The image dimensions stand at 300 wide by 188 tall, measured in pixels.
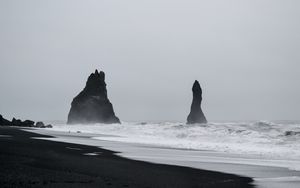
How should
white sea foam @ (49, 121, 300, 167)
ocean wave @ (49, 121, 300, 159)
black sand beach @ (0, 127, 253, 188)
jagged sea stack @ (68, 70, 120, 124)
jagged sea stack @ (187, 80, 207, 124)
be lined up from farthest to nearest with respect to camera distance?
jagged sea stack @ (68, 70, 120, 124), jagged sea stack @ (187, 80, 207, 124), ocean wave @ (49, 121, 300, 159), white sea foam @ (49, 121, 300, 167), black sand beach @ (0, 127, 253, 188)

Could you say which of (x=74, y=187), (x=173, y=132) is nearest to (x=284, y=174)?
(x=74, y=187)

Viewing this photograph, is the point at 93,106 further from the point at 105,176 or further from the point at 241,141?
the point at 105,176

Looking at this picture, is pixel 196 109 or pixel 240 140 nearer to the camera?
pixel 240 140

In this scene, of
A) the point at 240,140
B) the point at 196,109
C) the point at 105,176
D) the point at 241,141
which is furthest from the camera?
the point at 196,109

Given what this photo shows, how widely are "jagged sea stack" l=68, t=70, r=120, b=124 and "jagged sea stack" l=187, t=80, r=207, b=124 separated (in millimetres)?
26582

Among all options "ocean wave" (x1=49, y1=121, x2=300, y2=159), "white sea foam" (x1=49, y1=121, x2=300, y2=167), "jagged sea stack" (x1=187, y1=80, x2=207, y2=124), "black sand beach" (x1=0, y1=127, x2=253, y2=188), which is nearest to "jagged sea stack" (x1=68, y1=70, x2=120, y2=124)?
"jagged sea stack" (x1=187, y1=80, x2=207, y2=124)

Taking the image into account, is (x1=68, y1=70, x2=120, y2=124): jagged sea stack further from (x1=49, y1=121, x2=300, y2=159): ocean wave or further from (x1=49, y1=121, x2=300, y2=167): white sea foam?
(x1=49, y1=121, x2=300, y2=159): ocean wave

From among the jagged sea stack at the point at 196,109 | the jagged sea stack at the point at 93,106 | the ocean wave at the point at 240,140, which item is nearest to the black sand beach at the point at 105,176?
the ocean wave at the point at 240,140

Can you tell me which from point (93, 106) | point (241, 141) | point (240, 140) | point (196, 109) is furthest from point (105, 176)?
point (93, 106)

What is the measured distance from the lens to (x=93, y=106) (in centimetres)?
10656

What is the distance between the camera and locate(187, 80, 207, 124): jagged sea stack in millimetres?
86900

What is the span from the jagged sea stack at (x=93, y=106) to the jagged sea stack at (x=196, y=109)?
26.6 meters

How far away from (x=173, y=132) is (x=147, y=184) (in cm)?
3553

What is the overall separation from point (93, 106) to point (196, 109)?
33294 mm
